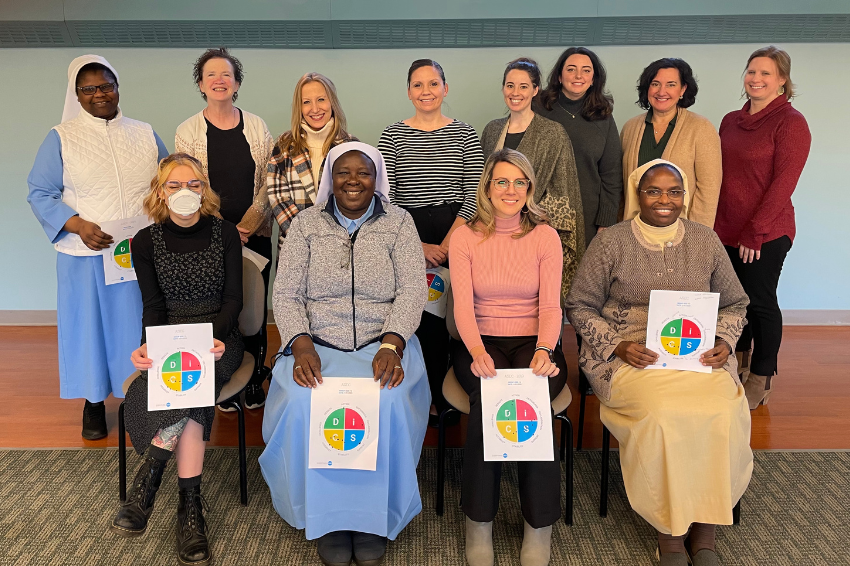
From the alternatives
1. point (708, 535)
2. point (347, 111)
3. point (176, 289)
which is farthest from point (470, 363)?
point (347, 111)

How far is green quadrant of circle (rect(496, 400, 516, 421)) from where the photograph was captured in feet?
7.74

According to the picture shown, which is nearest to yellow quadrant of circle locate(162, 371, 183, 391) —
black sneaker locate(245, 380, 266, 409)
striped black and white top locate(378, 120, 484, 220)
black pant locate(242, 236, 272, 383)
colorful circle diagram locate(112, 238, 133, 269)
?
black pant locate(242, 236, 272, 383)

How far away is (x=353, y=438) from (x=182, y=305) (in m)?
0.99

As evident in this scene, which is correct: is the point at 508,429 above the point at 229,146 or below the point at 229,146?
below

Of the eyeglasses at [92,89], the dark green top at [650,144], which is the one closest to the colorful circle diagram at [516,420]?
the dark green top at [650,144]

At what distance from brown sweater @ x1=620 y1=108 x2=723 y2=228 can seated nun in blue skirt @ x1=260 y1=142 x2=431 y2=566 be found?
1.45 m

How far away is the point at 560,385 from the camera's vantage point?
2.63 m

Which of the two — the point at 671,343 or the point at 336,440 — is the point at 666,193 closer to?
the point at 671,343

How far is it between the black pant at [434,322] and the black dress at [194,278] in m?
0.90

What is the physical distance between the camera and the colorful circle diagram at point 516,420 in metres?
2.34

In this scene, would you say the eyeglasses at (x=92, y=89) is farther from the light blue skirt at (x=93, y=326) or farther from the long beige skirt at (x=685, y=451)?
the long beige skirt at (x=685, y=451)

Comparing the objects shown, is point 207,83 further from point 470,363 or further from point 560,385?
point 560,385

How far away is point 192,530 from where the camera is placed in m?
2.48

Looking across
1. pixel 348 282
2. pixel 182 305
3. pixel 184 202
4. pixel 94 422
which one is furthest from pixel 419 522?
pixel 94 422
